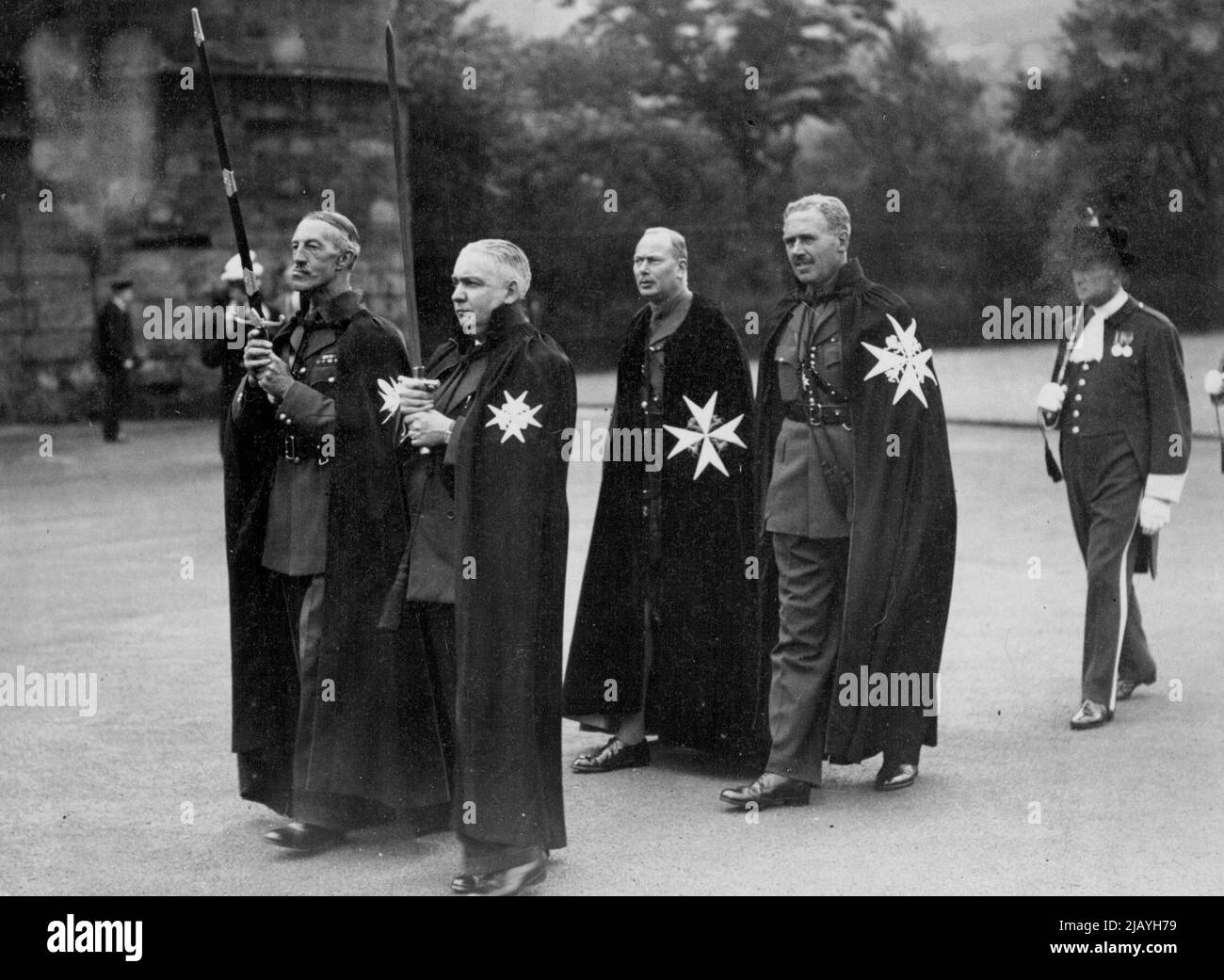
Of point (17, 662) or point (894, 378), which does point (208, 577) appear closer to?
point (17, 662)

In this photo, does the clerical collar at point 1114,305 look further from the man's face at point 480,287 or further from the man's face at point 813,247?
the man's face at point 480,287

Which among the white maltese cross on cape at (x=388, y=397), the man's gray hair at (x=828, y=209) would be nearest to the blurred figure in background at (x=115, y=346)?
the white maltese cross on cape at (x=388, y=397)

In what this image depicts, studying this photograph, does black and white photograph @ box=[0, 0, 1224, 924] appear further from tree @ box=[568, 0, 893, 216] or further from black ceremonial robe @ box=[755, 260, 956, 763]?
tree @ box=[568, 0, 893, 216]

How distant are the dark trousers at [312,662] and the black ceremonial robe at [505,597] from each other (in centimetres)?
74

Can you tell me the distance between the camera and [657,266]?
690cm

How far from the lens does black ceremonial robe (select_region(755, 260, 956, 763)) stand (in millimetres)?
6375

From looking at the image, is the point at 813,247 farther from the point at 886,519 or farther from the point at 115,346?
the point at 115,346

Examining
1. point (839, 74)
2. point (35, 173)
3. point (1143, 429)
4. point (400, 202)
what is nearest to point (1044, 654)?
point (1143, 429)

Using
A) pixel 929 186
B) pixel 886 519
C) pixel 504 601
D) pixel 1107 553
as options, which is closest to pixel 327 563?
pixel 504 601

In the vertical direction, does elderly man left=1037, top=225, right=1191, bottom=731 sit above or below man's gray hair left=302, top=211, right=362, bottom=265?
below

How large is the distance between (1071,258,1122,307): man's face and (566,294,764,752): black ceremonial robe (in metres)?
1.75

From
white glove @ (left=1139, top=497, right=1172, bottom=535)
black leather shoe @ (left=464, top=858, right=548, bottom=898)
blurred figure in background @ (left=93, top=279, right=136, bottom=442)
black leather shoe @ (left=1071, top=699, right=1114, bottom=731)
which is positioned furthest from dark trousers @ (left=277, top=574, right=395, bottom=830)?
blurred figure in background @ (left=93, top=279, right=136, bottom=442)

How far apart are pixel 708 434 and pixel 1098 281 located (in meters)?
1.99

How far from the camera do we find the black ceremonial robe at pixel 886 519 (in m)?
6.38
